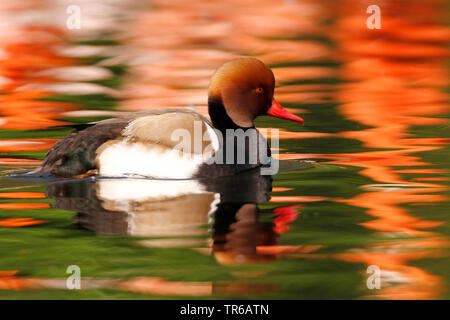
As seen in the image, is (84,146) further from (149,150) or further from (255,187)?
(255,187)

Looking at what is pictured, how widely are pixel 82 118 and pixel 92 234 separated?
16.4ft

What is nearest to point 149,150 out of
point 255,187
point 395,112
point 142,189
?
point 142,189

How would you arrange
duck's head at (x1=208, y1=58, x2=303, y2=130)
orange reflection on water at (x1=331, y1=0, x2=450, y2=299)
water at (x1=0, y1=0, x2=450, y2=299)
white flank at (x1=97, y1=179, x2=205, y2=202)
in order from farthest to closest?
duck's head at (x1=208, y1=58, x2=303, y2=130)
white flank at (x1=97, y1=179, x2=205, y2=202)
orange reflection on water at (x1=331, y1=0, x2=450, y2=299)
water at (x1=0, y1=0, x2=450, y2=299)

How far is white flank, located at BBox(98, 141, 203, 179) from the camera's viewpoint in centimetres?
788

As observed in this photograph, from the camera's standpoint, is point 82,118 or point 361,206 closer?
point 361,206

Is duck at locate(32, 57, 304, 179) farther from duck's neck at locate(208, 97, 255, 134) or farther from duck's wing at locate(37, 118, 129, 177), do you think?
duck's neck at locate(208, 97, 255, 134)

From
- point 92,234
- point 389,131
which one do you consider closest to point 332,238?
point 92,234

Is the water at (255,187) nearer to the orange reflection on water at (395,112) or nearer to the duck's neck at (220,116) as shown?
the orange reflection on water at (395,112)

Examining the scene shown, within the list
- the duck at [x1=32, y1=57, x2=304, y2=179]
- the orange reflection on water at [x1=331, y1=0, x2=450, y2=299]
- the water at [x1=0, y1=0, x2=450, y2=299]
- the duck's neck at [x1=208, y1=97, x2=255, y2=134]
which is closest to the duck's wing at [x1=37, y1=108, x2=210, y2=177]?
the duck at [x1=32, y1=57, x2=304, y2=179]

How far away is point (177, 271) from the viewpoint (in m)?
5.47

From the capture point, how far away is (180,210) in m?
6.92

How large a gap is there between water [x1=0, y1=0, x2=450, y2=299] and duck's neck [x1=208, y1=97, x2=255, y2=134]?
2.57ft

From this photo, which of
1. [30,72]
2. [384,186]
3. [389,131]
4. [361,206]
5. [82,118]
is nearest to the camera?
[361,206]

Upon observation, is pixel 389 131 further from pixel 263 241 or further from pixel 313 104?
pixel 263 241
